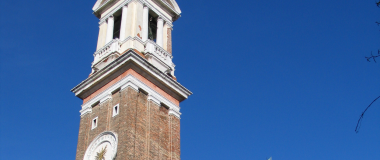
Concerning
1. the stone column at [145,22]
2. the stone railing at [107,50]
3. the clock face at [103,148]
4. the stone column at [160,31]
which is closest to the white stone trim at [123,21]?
the stone railing at [107,50]

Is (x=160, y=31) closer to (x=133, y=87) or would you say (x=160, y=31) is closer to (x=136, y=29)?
(x=136, y=29)

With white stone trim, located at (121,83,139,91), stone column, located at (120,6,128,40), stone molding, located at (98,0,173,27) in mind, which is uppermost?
stone molding, located at (98,0,173,27)

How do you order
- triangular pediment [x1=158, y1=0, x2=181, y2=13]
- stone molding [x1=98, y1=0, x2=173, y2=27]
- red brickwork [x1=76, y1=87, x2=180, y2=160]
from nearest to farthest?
red brickwork [x1=76, y1=87, x2=180, y2=160] < stone molding [x1=98, y1=0, x2=173, y2=27] < triangular pediment [x1=158, y1=0, x2=181, y2=13]

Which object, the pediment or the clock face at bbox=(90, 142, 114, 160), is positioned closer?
the clock face at bbox=(90, 142, 114, 160)

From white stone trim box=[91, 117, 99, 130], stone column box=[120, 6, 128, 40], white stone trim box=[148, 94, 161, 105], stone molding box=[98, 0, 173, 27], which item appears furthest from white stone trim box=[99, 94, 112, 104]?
stone molding box=[98, 0, 173, 27]

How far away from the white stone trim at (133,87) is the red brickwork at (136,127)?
0.27 m

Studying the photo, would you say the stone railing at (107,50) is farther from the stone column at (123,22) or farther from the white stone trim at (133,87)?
the white stone trim at (133,87)

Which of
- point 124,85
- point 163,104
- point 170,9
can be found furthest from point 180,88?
point 170,9

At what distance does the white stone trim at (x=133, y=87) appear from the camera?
77.5 ft

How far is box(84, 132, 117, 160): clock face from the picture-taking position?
2172 centimetres

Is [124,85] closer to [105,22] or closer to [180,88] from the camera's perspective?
[180,88]

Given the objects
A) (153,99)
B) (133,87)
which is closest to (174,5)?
(153,99)

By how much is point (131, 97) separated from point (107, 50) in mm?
4828

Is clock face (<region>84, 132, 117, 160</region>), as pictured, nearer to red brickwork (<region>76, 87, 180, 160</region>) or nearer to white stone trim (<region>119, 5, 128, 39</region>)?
red brickwork (<region>76, 87, 180, 160</region>)
